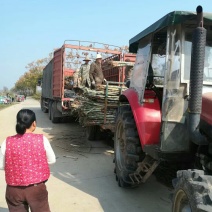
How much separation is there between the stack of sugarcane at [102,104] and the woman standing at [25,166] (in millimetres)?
4103

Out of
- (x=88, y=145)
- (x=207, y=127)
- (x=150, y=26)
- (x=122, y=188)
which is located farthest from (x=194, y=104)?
(x=88, y=145)

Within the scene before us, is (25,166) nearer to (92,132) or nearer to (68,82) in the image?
(92,132)

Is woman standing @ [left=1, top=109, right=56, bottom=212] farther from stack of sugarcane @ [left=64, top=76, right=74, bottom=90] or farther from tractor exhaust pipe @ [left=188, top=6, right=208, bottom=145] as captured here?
stack of sugarcane @ [left=64, top=76, right=74, bottom=90]

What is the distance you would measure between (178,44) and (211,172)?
4.60ft

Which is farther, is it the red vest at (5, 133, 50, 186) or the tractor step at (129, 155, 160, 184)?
the tractor step at (129, 155, 160, 184)

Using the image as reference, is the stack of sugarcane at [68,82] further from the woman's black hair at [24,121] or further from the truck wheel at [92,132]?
the woman's black hair at [24,121]

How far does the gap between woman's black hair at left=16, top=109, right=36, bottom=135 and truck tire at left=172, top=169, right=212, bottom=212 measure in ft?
4.70

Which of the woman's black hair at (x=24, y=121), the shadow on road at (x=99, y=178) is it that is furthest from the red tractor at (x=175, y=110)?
the woman's black hair at (x=24, y=121)

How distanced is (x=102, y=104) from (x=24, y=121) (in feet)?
13.9

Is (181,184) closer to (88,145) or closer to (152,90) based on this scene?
(152,90)

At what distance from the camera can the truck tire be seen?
234cm

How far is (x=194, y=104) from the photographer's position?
2695mm

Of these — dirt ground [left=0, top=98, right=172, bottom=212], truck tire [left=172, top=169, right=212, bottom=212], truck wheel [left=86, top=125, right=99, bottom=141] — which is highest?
truck tire [left=172, top=169, right=212, bottom=212]

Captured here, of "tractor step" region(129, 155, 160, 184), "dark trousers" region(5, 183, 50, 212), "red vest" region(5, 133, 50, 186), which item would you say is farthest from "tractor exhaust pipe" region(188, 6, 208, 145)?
"dark trousers" region(5, 183, 50, 212)
